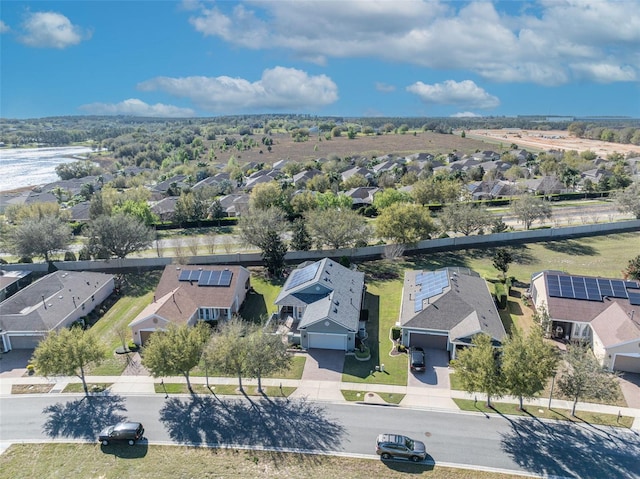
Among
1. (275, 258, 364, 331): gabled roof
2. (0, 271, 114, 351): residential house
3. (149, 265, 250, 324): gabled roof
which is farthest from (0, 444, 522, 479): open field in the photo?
(149, 265, 250, 324): gabled roof

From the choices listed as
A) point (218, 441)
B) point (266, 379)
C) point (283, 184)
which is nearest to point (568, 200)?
point (283, 184)

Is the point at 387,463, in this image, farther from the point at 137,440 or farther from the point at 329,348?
the point at 137,440

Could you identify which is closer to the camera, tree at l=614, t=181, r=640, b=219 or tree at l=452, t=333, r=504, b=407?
tree at l=452, t=333, r=504, b=407

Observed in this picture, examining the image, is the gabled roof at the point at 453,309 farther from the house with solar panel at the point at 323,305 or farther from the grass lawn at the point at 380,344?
the house with solar panel at the point at 323,305

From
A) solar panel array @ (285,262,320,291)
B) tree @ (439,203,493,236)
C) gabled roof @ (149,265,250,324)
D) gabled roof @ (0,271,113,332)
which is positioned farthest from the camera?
tree @ (439,203,493,236)

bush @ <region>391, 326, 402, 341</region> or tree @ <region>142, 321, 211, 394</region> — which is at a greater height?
tree @ <region>142, 321, 211, 394</region>

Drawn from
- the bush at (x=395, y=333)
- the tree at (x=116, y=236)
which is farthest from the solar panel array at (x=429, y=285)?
the tree at (x=116, y=236)

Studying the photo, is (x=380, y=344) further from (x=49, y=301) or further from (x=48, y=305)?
(x=49, y=301)

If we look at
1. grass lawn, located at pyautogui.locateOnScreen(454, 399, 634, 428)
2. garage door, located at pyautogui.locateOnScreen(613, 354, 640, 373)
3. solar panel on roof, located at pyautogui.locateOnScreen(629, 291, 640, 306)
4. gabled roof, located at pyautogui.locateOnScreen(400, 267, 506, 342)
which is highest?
solar panel on roof, located at pyautogui.locateOnScreen(629, 291, 640, 306)

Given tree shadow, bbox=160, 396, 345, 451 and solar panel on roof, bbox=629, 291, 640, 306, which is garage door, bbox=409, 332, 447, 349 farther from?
solar panel on roof, bbox=629, 291, 640, 306
